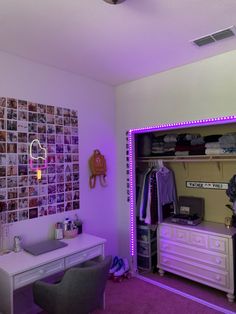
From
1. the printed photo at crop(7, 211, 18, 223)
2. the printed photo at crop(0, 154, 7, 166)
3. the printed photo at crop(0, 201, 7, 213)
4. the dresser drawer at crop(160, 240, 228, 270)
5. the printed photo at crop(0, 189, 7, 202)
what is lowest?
the dresser drawer at crop(160, 240, 228, 270)

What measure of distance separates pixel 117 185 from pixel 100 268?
1.51 metres

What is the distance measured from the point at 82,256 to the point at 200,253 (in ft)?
4.53

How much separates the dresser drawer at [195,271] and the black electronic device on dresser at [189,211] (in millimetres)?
469

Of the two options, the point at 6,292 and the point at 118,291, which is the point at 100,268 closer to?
the point at 6,292

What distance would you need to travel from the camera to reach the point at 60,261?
7.24 feet

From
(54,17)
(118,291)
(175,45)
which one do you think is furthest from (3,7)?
(118,291)

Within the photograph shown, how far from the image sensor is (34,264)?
202 centimetres

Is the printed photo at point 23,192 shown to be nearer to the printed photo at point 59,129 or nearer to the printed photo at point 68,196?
the printed photo at point 68,196

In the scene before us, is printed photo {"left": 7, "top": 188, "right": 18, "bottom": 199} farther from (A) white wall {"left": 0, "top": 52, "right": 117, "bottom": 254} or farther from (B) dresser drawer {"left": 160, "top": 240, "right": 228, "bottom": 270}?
(B) dresser drawer {"left": 160, "top": 240, "right": 228, "bottom": 270}

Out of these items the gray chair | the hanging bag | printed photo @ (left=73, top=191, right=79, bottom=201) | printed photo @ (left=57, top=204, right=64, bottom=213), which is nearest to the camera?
the gray chair

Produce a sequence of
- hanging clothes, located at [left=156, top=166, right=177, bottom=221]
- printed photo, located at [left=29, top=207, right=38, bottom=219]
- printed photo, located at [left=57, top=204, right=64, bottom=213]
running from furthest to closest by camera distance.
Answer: hanging clothes, located at [left=156, top=166, right=177, bottom=221], printed photo, located at [left=57, top=204, right=64, bottom=213], printed photo, located at [left=29, top=207, right=38, bottom=219]

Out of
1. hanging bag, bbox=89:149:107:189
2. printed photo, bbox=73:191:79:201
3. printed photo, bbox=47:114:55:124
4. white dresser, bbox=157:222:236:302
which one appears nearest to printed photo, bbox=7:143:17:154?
printed photo, bbox=47:114:55:124

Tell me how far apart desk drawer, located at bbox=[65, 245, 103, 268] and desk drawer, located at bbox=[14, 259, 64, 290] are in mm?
75

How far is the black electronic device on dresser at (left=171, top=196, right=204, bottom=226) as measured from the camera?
309 centimetres
